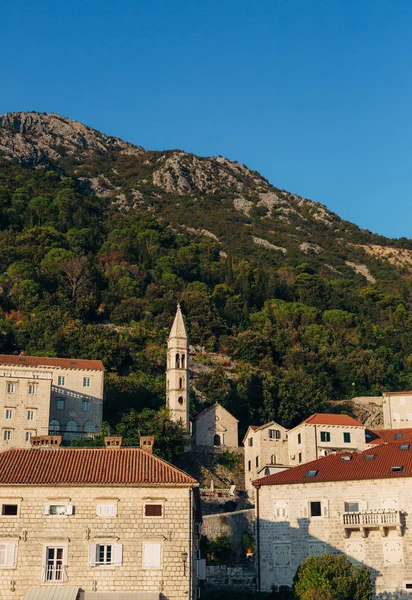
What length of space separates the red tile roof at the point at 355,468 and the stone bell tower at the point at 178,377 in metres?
27.2

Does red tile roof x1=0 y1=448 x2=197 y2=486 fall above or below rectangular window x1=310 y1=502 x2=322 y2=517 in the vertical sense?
above

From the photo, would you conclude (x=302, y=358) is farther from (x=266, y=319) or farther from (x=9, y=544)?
(x=9, y=544)

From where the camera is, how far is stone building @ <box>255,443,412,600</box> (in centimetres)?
4903

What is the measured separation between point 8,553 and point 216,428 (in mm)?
45787

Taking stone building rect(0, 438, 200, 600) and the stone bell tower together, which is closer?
stone building rect(0, 438, 200, 600)

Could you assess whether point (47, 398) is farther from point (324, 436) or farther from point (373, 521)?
point (373, 521)

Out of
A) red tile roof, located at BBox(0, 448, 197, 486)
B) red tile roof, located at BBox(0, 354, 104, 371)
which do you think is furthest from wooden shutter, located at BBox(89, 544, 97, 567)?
red tile roof, located at BBox(0, 354, 104, 371)

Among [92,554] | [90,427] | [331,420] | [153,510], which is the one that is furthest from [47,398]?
[92,554]

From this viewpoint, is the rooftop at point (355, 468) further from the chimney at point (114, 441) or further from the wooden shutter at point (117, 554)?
the wooden shutter at point (117, 554)

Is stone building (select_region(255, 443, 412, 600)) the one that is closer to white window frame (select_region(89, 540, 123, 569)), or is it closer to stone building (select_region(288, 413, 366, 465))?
white window frame (select_region(89, 540, 123, 569))

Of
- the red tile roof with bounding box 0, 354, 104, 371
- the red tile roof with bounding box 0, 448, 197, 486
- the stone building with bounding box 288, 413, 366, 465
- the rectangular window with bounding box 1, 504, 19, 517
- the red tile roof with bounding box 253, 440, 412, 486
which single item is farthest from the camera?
the red tile roof with bounding box 0, 354, 104, 371

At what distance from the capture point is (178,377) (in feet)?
278

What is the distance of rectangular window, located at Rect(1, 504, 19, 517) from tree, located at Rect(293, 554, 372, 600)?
15072mm

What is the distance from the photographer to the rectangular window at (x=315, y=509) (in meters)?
51.1
